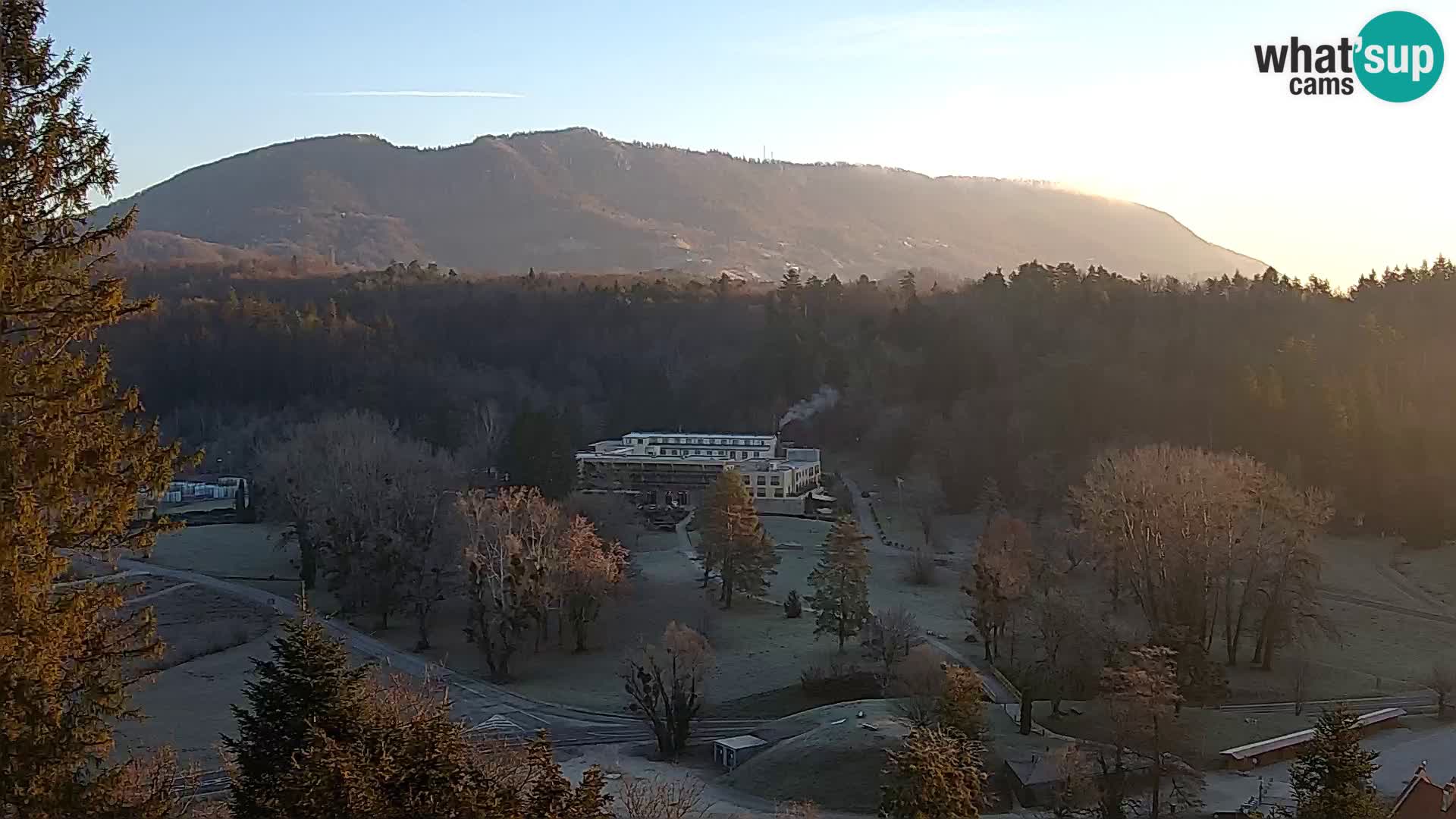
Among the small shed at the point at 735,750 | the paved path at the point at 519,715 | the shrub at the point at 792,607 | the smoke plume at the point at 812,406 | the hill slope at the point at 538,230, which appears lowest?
the paved path at the point at 519,715

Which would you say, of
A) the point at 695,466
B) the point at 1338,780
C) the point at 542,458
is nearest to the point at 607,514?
the point at 542,458

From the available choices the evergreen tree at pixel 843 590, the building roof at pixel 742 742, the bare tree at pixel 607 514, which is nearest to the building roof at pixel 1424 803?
the building roof at pixel 742 742

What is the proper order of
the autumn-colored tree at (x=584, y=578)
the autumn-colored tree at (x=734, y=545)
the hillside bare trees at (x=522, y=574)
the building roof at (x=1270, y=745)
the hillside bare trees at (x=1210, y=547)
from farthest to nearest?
1. the autumn-colored tree at (x=734, y=545)
2. the autumn-colored tree at (x=584, y=578)
3. the hillside bare trees at (x=522, y=574)
4. the hillside bare trees at (x=1210, y=547)
5. the building roof at (x=1270, y=745)

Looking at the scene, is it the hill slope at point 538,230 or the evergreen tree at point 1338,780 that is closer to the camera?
the evergreen tree at point 1338,780

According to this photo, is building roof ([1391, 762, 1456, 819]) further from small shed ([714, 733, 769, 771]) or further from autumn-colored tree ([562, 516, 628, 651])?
autumn-colored tree ([562, 516, 628, 651])

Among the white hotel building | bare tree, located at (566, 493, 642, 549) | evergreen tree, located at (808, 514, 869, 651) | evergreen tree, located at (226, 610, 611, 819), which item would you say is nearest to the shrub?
evergreen tree, located at (808, 514, 869, 651)

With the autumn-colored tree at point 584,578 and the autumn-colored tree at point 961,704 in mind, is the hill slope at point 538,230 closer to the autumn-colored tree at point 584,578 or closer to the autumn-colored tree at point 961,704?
the autumn-colored tree at point 584,578

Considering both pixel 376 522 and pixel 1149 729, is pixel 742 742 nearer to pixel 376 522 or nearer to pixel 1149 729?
pixel 1149 729
